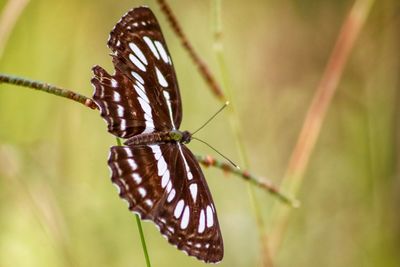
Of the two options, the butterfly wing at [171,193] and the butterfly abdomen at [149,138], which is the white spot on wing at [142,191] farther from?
the butterfly abdomen at [149,138]

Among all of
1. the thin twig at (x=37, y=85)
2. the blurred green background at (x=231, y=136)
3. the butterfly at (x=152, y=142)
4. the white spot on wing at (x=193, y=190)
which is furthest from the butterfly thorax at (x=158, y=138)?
the blurred green background at (x=231, y=136)

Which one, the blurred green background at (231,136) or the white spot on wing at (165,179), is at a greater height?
the blurred green background at (231,136)

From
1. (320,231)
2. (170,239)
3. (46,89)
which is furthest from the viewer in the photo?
(320,231)

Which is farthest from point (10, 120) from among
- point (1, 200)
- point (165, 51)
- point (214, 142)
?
point (165, 51)

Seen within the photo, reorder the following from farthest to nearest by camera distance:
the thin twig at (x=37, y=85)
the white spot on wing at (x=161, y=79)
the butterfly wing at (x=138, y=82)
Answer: the white spot on wing at (x=161, y=79) → the butterfly wing at (x=138, y=82) → the thin twig at (x=37, y=85)

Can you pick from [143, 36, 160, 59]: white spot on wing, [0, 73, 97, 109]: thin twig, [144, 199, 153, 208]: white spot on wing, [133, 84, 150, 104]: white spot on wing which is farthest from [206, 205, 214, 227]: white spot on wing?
[0, 73, 97, 109]: thin twig

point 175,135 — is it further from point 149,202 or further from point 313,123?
point 313,123

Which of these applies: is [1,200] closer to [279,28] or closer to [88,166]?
[88,166]
